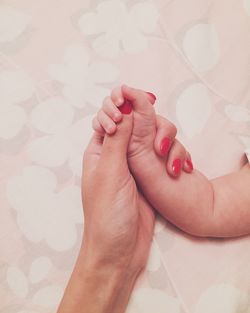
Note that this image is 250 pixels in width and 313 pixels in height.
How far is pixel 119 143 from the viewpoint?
0.71 meters

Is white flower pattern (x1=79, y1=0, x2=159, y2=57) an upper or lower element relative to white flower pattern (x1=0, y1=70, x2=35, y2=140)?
upper

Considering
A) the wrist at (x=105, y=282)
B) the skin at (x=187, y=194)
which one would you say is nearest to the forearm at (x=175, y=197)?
the skin at (x=187, y=194)

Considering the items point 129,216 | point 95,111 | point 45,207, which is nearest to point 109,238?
point 129,216

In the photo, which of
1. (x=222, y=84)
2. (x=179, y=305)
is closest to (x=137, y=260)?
(x=179, y=305)

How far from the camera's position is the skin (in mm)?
744

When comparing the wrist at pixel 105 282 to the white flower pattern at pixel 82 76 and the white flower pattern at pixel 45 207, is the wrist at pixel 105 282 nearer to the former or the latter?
the white flower pattern at pixel 45 207

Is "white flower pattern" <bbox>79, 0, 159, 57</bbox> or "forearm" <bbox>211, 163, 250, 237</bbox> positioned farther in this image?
"white flower pattern" <bbox>79, 0, 159, 57</bbox>

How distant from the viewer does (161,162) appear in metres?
0.76

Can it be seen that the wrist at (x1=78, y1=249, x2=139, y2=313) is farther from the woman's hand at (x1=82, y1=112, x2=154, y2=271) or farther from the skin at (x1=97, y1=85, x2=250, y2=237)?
the skin at (x1=97, y1=85, x2=250, y2=237)

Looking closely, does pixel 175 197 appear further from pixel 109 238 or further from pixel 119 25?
pixel 119 25

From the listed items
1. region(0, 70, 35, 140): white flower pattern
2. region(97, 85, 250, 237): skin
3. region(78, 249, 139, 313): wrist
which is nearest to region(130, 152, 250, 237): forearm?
region(97, 85, 250, 237): skin

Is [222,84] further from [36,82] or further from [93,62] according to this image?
[36,82]

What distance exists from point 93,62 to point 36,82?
129 millimetres

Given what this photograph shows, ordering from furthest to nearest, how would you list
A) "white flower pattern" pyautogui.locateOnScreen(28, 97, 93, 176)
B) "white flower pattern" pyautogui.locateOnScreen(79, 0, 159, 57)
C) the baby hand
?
"white flower pattern" pyautogui.locateOnScreen(79, 0, 159, 57)
"white flower pattern" pyautogui.locateOnScreen(28, 97, 93, 176)
the baby hand
